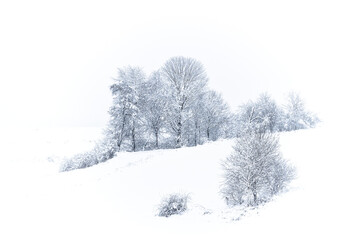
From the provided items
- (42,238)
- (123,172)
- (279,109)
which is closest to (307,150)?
(123,172)

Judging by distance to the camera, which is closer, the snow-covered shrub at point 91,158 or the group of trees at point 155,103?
the snow-covered shrub at point 91,158

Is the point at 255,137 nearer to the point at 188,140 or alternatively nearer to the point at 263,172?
the point at 263,172

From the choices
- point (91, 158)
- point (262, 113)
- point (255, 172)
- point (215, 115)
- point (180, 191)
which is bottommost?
point (180, 191)

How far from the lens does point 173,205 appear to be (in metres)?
12.5

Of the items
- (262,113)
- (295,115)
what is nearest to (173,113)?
(262,113)

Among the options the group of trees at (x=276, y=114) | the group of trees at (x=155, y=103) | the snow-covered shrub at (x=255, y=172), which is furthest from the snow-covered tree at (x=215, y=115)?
the snow-covered shrub at (x=255, y=172)

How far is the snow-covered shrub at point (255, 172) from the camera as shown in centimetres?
1308

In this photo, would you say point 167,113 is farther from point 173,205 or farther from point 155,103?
point 173,205

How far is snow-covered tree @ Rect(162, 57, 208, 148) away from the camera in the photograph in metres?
31.8

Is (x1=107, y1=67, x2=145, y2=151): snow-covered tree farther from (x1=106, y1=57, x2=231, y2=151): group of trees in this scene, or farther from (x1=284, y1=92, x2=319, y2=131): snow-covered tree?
(x1=284, y1=92, x2=319, y2=131): snow-covered tree

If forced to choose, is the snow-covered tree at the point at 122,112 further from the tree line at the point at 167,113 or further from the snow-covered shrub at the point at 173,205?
the snow-covered shrub at the point at 173,205

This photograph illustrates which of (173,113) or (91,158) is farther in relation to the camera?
(173,113)

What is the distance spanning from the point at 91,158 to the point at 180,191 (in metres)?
16.6

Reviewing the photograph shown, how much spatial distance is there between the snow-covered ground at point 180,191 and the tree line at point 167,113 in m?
5.33
